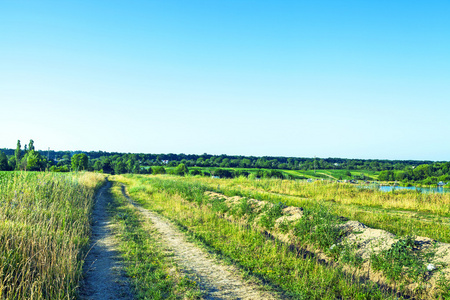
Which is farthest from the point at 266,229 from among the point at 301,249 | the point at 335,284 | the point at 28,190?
the point at 28,190

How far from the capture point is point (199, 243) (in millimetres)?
8617

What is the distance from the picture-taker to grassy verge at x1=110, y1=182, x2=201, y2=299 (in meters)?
5.17

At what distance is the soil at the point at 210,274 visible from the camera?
206 inches

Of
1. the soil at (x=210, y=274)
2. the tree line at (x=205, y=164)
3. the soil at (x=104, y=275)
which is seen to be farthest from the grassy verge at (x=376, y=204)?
the tree line at (x=205, y=164)

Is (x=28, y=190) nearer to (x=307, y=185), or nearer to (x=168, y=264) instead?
(x=168, y=264)

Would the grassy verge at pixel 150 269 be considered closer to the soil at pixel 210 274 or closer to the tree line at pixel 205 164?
the soil at pixel 210 274

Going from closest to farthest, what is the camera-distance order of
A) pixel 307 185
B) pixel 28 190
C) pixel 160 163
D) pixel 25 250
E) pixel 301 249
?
pixel 25 250, pixel 301 249, pixel 28 190, pixel 307 185, pixel 160 163

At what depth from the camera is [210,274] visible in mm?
6211

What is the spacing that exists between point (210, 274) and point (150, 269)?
141cm

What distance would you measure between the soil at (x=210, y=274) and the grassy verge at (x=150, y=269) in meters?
0.25

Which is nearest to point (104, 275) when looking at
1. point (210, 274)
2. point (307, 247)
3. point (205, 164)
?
point (210, 274)

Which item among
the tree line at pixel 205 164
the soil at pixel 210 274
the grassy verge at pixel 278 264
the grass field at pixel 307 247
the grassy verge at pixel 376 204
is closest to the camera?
the soil at pixel 210 274

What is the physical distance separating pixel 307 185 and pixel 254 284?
23278 mm

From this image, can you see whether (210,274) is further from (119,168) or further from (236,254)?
(119,168)
